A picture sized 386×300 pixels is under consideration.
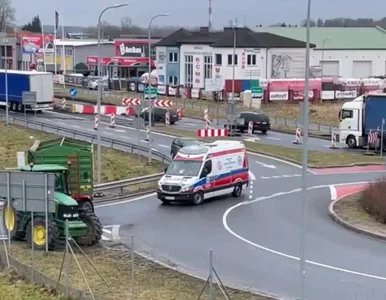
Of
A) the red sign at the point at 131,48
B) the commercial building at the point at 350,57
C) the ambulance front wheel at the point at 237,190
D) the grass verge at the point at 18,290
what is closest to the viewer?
the grass verge at the point at 18,290

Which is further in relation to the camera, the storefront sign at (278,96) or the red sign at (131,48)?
the red sign at (131,48)

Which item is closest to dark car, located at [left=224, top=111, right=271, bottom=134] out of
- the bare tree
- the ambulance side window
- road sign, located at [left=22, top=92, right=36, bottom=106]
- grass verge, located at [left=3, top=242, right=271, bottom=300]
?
road sign, located at [left=22, top=92, right=36, bottom=106]

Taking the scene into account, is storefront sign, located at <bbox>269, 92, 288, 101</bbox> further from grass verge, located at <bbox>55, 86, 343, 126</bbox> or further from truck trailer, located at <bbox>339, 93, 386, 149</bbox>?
truck trailer, located at <bbox>339, 93, 386, 149</bbox>

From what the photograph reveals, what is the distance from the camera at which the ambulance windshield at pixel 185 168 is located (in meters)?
33.0

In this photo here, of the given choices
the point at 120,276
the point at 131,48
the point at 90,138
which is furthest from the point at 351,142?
the point at 131,48

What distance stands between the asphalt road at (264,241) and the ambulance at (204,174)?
0.49 meters

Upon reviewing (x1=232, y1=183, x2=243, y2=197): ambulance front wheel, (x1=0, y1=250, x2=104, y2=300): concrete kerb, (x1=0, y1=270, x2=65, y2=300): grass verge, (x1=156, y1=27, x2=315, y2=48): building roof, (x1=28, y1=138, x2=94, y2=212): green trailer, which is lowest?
(x1=232, y1=183, x2=243, y2=197): ambulance front wheel

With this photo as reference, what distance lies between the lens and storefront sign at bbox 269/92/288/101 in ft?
269

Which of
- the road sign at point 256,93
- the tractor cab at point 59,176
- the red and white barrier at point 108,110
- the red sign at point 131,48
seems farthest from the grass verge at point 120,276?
the red sign at point 131,48

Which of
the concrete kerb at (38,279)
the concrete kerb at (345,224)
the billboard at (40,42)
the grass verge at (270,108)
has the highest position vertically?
the billboard at (40,42)

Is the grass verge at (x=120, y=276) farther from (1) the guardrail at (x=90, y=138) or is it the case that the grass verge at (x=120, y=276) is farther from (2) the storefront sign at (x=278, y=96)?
(2) the storefront sign at (x=278, y=96)

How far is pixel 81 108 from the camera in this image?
67.2 m

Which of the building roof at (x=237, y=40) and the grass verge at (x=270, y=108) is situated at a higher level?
the building roof at (x=237, y=40)

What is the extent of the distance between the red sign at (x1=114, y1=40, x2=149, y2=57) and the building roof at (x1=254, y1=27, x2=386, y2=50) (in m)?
16.9
